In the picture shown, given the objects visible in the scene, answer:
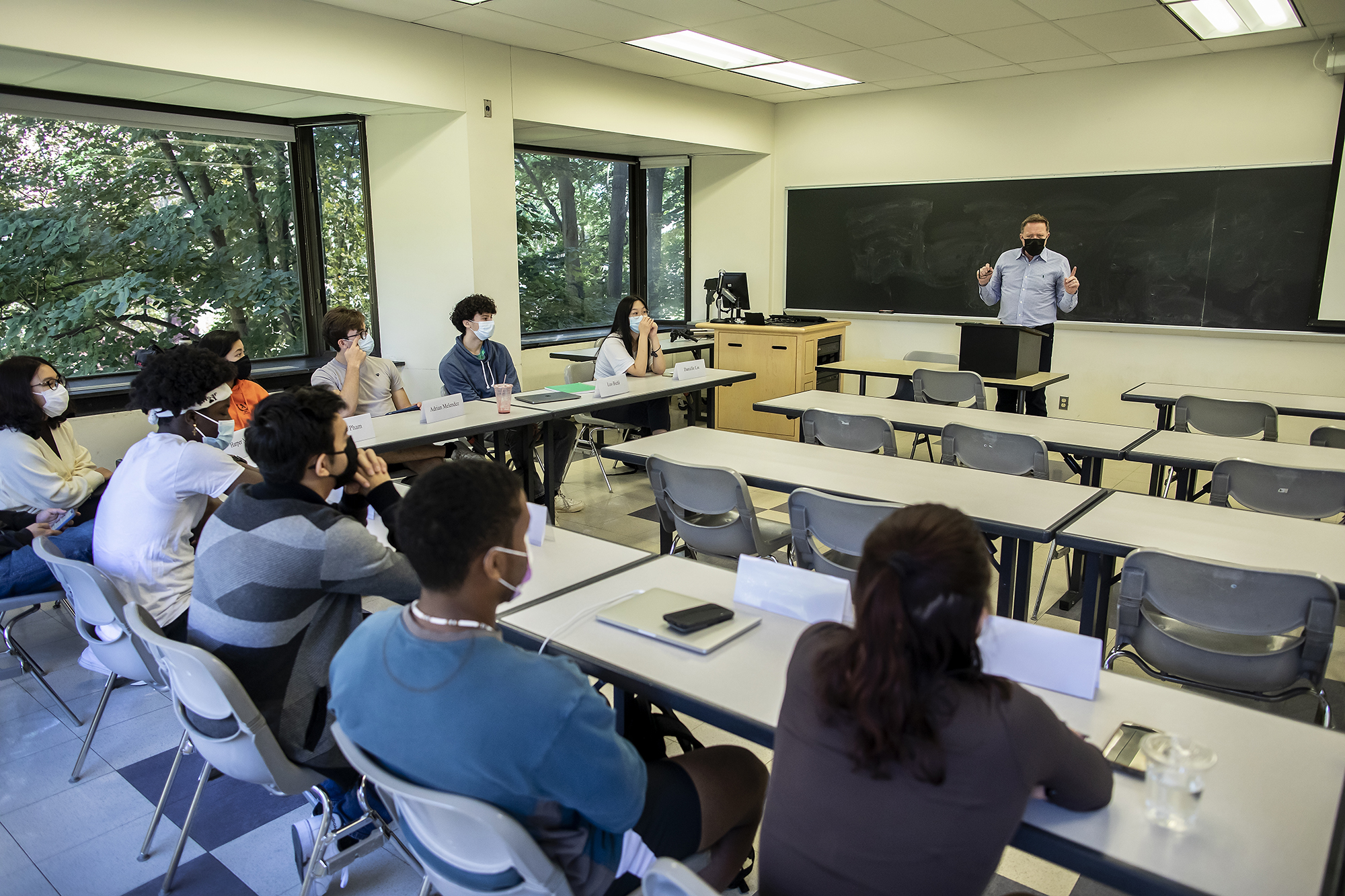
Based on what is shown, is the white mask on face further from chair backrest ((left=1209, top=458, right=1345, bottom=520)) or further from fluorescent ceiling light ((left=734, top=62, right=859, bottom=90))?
fluorescent ceiling light ((left=734, top=62, right=859, bottom=90))

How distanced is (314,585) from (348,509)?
45 cm

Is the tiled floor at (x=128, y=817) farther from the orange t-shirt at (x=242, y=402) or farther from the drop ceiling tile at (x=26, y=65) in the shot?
the drop ceiling tile at (x=26, y=65)

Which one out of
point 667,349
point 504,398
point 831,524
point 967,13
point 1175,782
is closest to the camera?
point 1175,782

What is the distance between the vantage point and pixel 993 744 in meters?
1.04

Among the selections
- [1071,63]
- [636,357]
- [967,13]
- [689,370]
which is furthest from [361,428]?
[1071,63]

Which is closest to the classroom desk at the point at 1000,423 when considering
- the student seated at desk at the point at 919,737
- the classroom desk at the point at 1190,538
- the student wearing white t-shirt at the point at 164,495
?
the classroom desk at the point at 1190,538

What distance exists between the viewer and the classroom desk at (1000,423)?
3.52m

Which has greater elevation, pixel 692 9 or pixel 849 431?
pixel 692 9

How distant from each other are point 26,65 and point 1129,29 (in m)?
5.97

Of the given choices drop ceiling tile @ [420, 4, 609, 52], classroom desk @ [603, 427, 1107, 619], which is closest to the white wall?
drop ceiling tile @ [420, 4, 609, 52]

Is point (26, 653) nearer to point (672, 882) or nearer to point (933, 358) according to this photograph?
point (672, 882)

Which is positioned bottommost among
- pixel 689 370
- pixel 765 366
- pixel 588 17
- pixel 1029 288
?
pixel 765 366

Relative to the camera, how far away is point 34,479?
9.70 ft

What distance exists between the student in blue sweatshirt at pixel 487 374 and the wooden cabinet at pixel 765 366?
1898 millimetres
